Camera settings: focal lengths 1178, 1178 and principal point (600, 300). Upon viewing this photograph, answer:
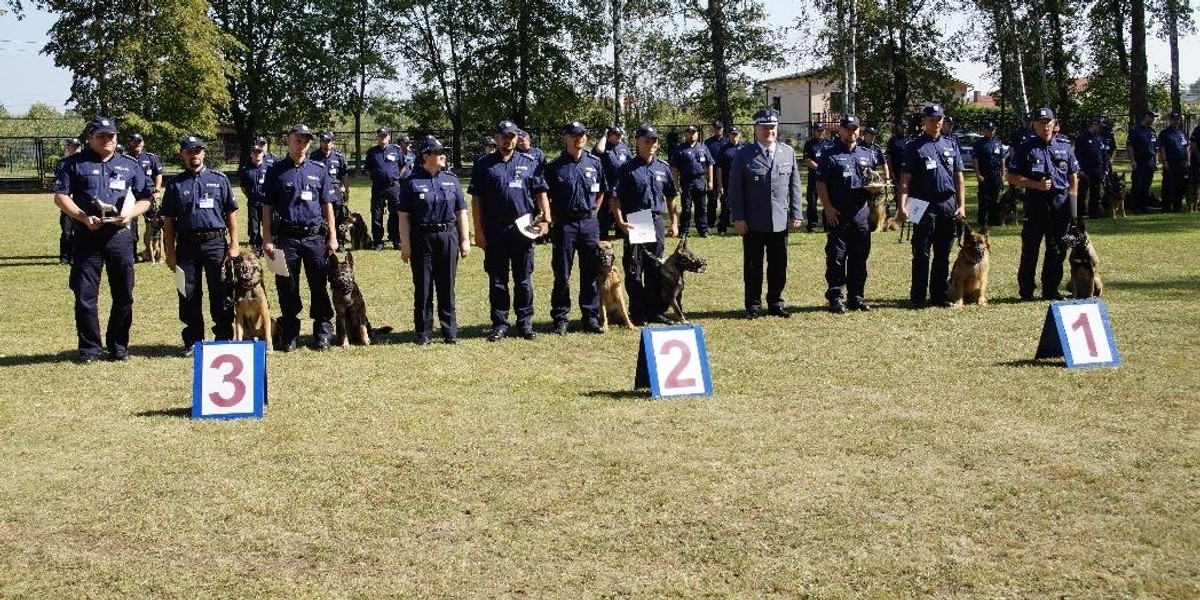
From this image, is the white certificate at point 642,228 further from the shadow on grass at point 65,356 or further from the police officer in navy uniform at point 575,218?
the shadow on grass at point 65,356

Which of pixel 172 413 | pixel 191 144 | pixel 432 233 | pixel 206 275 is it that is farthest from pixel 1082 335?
pixel 191 144

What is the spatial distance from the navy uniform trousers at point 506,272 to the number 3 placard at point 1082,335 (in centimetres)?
453

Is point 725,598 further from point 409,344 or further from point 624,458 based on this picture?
point 409,344

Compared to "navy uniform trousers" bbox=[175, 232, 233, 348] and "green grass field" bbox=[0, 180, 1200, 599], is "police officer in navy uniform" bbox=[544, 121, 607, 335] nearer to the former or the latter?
"green grass field" bbox=[0, 180, 1200, 599]

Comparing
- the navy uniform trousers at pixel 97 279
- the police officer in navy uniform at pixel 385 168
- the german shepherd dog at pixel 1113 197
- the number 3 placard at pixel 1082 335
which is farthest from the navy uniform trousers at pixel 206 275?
the german shepherd dog at pixel 1113 197

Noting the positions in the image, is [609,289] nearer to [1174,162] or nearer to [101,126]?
[101,126]

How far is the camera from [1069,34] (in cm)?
4106

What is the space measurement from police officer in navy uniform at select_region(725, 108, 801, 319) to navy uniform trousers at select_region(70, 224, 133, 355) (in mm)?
5542

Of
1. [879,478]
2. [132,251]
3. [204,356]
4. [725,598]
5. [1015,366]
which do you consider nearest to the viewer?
[725,598]

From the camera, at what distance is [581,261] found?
11.1 meters

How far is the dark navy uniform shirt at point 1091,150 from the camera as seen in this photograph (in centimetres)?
1967

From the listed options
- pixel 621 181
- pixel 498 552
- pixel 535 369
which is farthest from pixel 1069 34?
pixel 498 552

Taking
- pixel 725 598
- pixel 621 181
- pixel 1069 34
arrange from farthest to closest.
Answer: pixel 1069 34
pixel 621 181
pixel 725 598

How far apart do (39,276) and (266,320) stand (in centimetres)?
800
